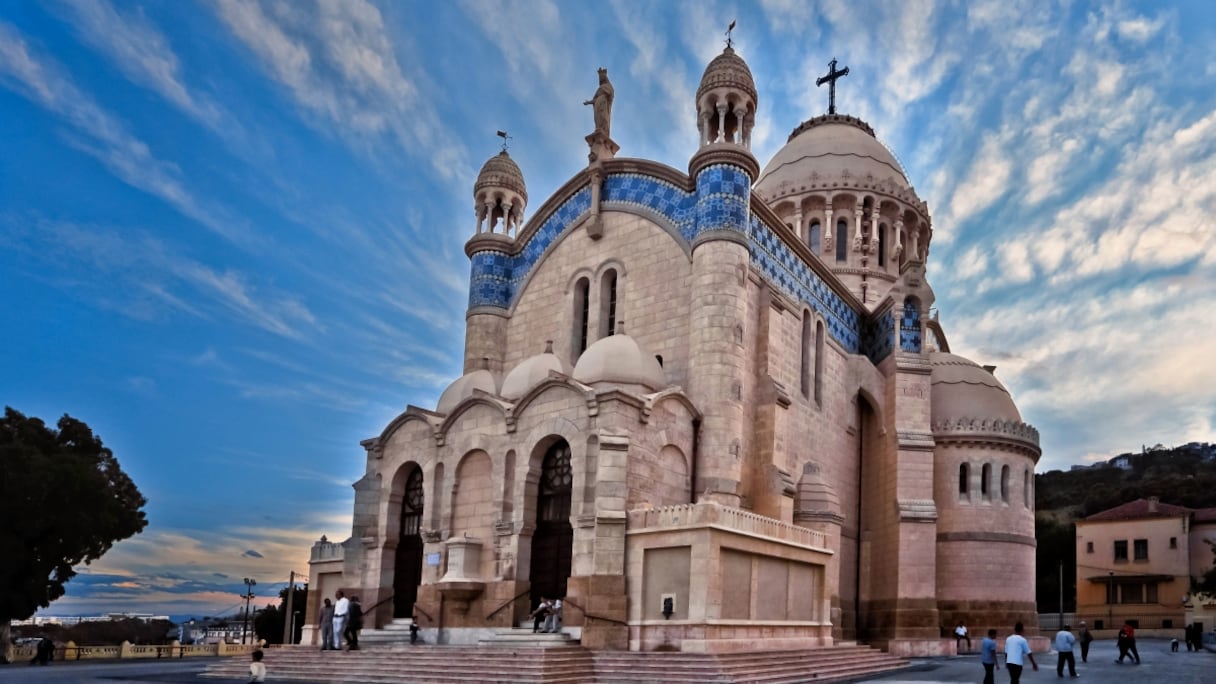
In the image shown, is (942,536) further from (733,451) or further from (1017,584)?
(733,451)

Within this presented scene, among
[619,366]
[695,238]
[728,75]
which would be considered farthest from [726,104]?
[619,366]

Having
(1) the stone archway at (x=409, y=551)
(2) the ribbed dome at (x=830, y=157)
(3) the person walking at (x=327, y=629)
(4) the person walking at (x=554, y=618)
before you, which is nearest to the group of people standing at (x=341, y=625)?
(3) the person walking at (x=327, y=629)

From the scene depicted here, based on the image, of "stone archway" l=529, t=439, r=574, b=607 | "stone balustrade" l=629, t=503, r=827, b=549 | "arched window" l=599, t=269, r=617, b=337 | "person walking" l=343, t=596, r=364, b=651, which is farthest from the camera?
"arched window" l=599, t=269, r=617, b=337

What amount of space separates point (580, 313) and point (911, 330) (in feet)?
36.0

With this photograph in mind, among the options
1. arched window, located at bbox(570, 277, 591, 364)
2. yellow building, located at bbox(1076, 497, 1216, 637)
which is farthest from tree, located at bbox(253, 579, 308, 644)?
yellow building, located at bbox(1076, 497, 1216, 637)

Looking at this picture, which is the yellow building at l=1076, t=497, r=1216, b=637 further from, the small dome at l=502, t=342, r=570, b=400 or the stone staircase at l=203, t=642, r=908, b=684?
the small dome at l=502, t=342, r=570, b=400

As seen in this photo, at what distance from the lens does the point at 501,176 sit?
2981 centimetres

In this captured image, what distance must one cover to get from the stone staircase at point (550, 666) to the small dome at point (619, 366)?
5.95 m

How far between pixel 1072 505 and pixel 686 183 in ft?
207

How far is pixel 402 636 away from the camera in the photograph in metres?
22.3

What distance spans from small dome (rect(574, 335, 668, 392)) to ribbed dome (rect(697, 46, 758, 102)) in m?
6.77

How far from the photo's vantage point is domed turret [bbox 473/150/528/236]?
1176 inches

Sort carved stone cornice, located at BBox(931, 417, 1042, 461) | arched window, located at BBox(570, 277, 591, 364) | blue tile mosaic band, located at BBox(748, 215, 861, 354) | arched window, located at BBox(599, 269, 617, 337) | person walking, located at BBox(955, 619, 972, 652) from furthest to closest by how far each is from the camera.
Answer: carved stone cornice, located at BBox(931, 417, 1042, 461), person walking, located at BBox(955, 619, 972, 652), arched window, located at BBox(570, 277, 591, 364), arched window, located at BBox(599, 269, 617, 337), blue tile mosaic band, located at BBox(748, 215, 861, 354)

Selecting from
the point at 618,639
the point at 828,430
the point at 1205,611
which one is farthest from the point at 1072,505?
the point at 618,639
